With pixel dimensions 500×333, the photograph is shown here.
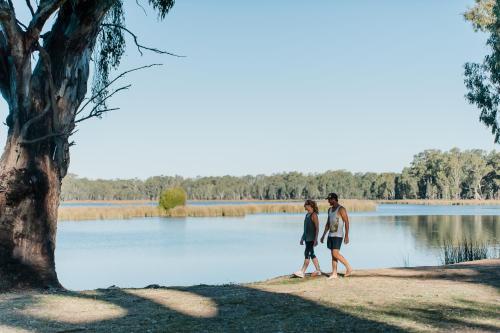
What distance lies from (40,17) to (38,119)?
1703 millimetres

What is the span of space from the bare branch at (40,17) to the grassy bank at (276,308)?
168 inches

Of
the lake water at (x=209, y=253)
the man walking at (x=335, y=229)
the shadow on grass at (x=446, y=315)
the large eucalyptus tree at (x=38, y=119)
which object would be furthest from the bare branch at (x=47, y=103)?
the lake water at (x=209, y=253)

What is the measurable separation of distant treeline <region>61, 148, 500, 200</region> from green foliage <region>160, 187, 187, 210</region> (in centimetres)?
7910

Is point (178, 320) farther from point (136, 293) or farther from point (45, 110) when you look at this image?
point (45, 110)

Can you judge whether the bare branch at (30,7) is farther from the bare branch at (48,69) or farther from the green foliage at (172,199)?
the green foliage at (172,199)

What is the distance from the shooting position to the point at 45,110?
33.4 ft

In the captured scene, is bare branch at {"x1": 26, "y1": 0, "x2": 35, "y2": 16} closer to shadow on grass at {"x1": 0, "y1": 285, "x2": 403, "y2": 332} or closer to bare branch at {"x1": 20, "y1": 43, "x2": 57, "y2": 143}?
bare branch at {"x1": 20, "y1": 43, "x2": 57, "y2": 143}

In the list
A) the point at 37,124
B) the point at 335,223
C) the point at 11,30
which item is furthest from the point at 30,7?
the point at 335,223

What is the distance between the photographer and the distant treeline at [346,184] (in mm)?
121375

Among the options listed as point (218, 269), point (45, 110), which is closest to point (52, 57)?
point (45, 110)

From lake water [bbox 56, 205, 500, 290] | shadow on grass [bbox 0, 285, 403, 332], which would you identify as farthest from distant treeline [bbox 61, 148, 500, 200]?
shadow on grass [bbox 0, 285, 403, 332]

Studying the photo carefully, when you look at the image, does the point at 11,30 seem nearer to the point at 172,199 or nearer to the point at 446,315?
the point at 446,315

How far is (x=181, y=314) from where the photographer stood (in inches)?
294

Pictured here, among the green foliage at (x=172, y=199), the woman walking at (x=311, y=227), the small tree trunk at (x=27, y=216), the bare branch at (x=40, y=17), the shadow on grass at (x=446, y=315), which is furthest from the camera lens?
the green foliage at (x=172, y=199)
